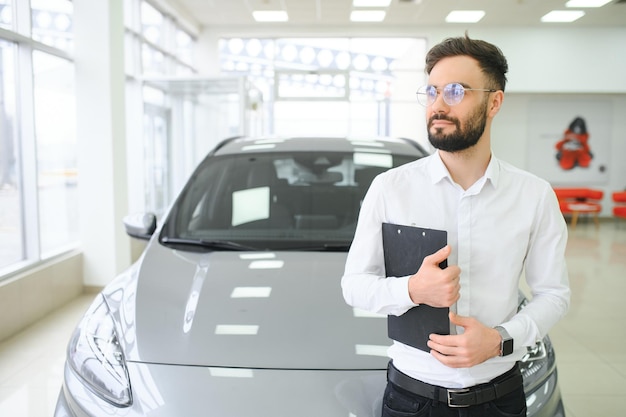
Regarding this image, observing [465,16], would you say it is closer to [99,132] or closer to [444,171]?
[99,132]

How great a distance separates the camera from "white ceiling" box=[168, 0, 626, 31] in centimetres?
1002

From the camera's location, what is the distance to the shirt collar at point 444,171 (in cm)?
124

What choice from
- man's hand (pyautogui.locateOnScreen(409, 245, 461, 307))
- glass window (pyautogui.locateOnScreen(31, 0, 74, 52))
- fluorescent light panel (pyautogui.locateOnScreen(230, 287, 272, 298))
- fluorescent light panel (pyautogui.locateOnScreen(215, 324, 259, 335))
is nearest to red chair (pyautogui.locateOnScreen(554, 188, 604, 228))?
glass window (pyautogui.locateOnScreen(31, 0, 74, 52))

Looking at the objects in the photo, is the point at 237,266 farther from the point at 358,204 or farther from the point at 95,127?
the point at 95,127

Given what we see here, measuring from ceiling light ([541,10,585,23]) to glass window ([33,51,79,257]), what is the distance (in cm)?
902

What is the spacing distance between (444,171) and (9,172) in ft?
14.5

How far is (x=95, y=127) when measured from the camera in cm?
557

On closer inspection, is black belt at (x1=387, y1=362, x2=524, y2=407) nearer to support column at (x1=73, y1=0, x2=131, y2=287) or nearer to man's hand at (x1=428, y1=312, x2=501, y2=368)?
man's hand at (x1=428, y1=312, x2=501, y2=368)

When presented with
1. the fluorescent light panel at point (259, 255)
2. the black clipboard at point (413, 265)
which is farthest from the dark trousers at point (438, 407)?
the fluorescent light panel at point (259, 255)

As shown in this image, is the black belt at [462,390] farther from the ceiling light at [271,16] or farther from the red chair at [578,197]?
the red chair at [578,197]

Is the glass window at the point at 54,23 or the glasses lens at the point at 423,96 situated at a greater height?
the glass window at the point at 54,23

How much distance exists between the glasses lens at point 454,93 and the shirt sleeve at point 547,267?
30cm

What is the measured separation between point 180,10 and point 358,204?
8898 millimetres

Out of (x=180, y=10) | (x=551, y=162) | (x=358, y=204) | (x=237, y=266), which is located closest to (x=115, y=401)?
(x=237, y=266)
